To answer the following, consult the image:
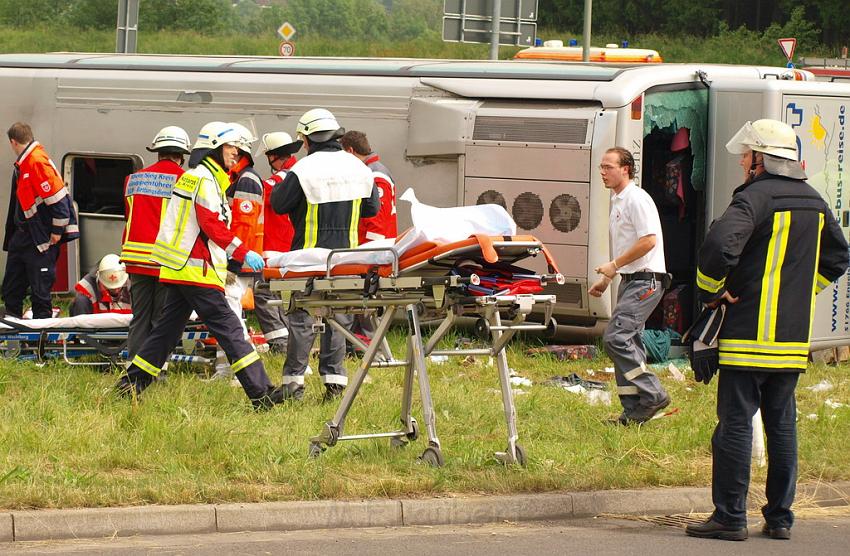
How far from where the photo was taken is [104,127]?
537 inches

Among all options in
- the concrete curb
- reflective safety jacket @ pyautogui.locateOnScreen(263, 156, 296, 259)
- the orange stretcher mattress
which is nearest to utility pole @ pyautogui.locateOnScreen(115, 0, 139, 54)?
reflective safety jacket @ pyautogui.locateOnScreen(263, 156, 296, 259)

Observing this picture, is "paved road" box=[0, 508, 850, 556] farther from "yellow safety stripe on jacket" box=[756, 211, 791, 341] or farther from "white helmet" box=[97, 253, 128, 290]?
"white helmet" box=[97, 253, 128, 290]

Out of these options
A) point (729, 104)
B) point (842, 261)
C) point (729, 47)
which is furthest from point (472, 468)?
point (729, 47)

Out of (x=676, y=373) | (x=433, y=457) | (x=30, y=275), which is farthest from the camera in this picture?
(x=30, y=275)

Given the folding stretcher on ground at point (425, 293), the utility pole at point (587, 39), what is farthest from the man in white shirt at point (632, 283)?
the utility pole at point (587, 39)

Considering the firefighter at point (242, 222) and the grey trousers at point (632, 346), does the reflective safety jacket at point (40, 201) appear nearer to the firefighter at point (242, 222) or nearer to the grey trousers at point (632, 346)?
the firefighter at point (242, 222)

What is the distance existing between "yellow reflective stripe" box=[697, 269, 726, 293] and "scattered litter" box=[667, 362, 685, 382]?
443 cm

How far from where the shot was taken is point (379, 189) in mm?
10836

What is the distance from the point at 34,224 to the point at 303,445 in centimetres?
516

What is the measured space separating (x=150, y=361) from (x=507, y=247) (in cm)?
307

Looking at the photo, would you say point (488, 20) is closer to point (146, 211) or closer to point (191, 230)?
point (146, 211)

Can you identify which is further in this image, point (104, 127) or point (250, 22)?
point (250, 22)

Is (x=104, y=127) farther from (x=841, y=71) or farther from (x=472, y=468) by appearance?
(x=841, y=71)

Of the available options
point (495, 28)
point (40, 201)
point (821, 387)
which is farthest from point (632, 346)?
point (495, 28)
